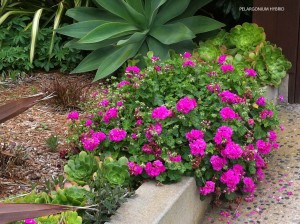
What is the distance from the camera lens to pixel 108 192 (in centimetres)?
259

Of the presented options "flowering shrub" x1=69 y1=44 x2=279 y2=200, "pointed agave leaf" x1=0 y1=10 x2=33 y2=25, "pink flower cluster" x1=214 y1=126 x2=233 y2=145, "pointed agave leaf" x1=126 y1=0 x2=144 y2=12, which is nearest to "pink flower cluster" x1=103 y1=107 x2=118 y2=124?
"flowering shrub" x1=69 y1=44 x2=279 y2=200

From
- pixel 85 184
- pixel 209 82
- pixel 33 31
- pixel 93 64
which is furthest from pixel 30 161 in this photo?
pixel 33 31

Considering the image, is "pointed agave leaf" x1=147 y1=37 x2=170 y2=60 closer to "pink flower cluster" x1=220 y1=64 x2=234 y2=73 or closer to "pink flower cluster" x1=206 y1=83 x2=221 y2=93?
"pink flower cluster" x1=220 y1=64 x2=234 y2=73

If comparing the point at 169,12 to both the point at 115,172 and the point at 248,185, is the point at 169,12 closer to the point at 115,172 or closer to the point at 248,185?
the point at 248,185

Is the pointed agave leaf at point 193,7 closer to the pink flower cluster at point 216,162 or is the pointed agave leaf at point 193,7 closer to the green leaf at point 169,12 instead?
the green leaf at point 169,12

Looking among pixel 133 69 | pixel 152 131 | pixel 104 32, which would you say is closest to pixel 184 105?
pixel 152 131

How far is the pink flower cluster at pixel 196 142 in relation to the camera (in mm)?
2992

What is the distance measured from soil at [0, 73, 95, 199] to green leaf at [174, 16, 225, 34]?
1.26 metres

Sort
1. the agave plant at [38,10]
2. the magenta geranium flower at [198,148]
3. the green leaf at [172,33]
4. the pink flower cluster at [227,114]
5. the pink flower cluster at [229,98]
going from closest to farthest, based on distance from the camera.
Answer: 1. the magenta geranium flower at [198,148]
2. the pink flower cluster at [227,114]
3. the pink flower cluster at [229,98]
4. the green leaf at [172,33]
5. the agave plant at [38,10]

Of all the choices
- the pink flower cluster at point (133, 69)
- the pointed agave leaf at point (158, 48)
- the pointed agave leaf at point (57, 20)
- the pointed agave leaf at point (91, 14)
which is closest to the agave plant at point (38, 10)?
the pointed agave leaf at point (57, 20)

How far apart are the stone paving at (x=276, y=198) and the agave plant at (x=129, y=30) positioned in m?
1.12

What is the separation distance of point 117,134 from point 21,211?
1.31 metres

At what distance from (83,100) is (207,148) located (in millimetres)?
1358

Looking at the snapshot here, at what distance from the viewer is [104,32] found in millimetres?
4305
